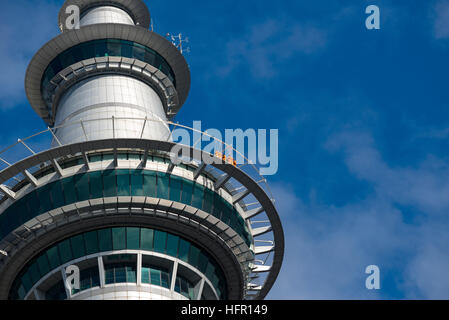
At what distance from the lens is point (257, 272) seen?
5488 centimetres

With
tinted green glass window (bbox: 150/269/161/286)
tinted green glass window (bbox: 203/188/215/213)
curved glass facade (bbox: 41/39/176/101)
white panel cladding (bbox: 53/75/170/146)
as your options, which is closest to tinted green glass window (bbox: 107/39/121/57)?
curved glass facade (bbox: 41/39/176/101)

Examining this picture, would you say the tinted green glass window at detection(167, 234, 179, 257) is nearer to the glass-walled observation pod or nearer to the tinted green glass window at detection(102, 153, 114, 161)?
the tinted green glass window at detection(102, 153, 114, 161)

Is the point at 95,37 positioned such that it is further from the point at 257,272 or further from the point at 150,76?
the point at 257,272

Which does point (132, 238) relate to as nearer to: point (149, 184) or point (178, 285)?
point (149, 184)

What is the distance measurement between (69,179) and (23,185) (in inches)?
149

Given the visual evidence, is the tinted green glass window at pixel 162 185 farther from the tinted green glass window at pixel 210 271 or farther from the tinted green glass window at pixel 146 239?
the tinted green glass window at pixel 210 271

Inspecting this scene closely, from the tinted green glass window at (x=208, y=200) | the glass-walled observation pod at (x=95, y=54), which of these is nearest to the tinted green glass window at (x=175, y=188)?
the tinted green glass window at (x=208, y=200)

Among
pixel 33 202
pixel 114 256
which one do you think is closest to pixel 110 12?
pixel 33 202

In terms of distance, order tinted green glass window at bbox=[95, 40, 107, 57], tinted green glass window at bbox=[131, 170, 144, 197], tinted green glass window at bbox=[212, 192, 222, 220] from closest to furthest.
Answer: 1. tinted green glass window at bbox=[131, 170, 144, 197]
2. tinted green glass window at bbox=[212, 192, 222, 220]
3. tinted green glass window at bbox=[95, 40, 107, 57]

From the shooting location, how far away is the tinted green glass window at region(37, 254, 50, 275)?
48781 millimetres

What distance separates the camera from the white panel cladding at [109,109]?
57.7 metres

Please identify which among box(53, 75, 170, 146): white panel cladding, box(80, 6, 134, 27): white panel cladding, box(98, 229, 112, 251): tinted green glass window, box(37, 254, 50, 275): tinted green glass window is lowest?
box(37, 254, 50, 275): tinted green glass window
